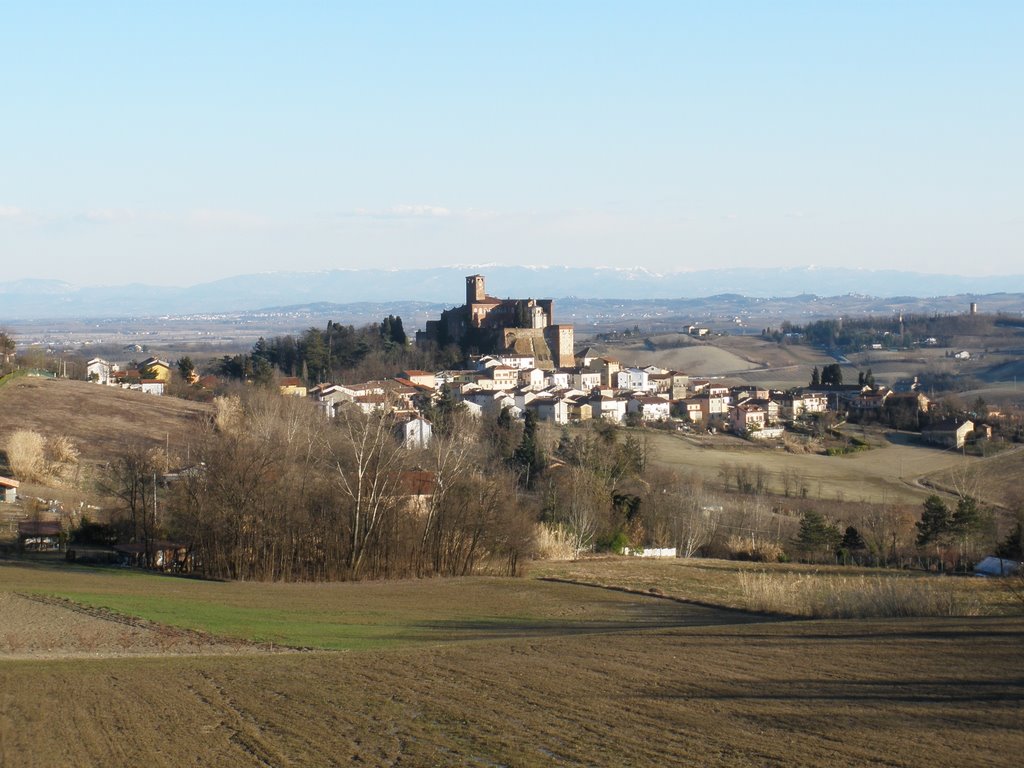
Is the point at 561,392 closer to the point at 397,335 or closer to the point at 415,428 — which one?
the point at 397,335

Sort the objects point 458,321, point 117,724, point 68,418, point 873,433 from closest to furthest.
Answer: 1. point 117,724
2. point 68,418
3. point 873,433
4. point 458,321

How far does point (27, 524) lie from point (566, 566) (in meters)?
15.1

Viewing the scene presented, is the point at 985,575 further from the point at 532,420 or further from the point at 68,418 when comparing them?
the point at 68,418

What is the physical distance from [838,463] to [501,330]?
132 ft

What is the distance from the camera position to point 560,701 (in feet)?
42.2

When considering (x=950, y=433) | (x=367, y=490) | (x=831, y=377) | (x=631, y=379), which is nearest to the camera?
(x=367, y=490)

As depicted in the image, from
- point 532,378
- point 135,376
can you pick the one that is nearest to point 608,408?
point 532,378

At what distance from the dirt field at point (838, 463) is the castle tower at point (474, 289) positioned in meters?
35.0

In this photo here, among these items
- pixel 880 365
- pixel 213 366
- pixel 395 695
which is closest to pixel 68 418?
pixel 213 366

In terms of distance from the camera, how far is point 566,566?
34.7m

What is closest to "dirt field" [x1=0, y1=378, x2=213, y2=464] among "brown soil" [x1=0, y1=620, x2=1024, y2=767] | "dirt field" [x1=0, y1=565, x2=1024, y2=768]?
"dirt field" [x1=0, y1=565, x2=1024, y2=768]

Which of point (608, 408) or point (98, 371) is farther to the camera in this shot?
point (98, 371)

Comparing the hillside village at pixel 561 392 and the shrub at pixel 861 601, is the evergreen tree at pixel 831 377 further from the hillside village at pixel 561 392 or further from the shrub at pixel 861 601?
the shrub at pixel 861 601

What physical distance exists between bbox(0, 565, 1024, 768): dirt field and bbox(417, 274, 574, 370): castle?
76254 mm
